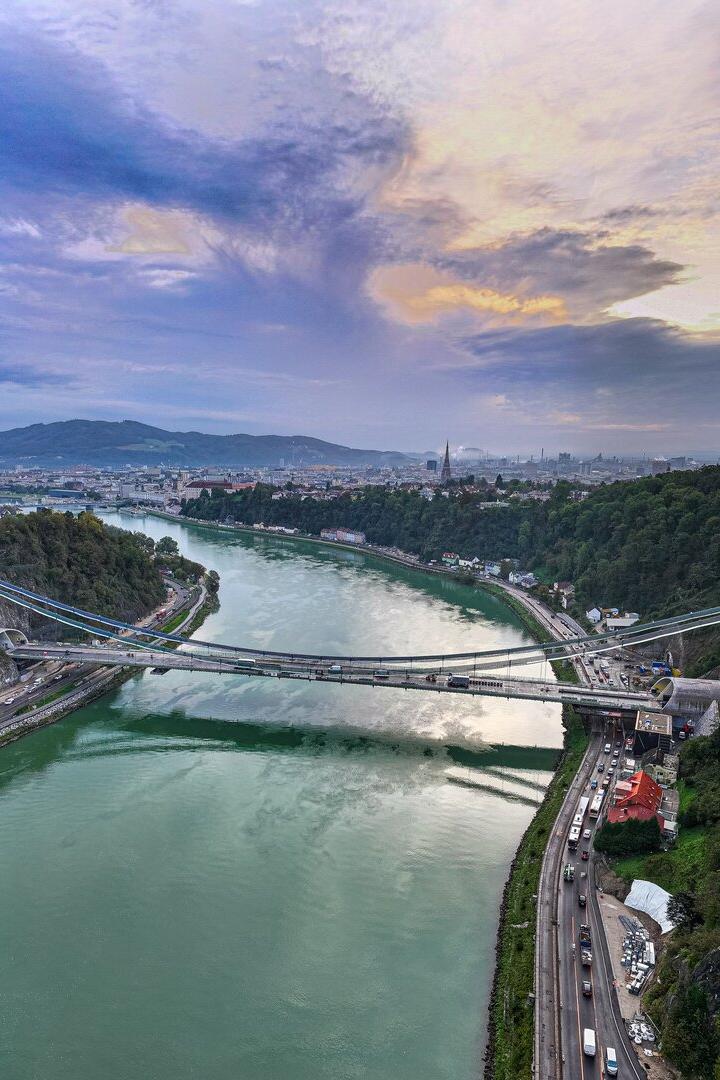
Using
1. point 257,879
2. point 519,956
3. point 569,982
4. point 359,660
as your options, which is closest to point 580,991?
point 569,982

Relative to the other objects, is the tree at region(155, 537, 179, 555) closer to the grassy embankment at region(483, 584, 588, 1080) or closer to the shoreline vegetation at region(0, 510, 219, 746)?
the shoreline vegetation at region(0, 510, 219, 746)

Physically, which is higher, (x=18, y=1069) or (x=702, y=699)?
(x=702, y=699)

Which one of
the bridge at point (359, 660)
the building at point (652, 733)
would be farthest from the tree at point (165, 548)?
the building at point (652, 733)

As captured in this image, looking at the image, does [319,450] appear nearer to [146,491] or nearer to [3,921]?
[146,491]

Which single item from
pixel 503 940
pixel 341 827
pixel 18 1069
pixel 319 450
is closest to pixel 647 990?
pixel 503 940

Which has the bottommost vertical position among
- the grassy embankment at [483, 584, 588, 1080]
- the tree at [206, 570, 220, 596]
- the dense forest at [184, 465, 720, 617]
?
the grassy embankment at [483, 584, 588, 1080]

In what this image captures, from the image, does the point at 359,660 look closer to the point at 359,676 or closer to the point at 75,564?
the point at 359,676

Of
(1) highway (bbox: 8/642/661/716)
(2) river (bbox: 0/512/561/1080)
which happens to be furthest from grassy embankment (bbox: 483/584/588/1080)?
(1) highway (bbox: 8/642/661/716)
